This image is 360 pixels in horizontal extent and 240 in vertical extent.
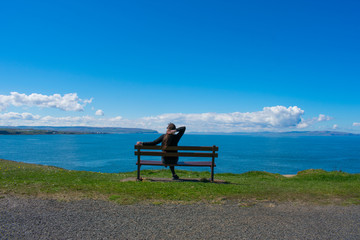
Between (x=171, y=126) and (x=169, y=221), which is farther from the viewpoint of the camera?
(x=171, y=126)

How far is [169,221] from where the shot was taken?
637cm

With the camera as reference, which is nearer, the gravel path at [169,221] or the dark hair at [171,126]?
the gravel path at [169,221]

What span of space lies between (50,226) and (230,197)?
17.6 feet

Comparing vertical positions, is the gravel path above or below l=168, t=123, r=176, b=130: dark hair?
below

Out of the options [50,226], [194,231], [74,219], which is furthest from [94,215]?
[194,231]

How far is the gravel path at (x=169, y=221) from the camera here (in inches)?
220

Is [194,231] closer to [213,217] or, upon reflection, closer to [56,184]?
[213,217]

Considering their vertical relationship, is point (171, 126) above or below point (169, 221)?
above

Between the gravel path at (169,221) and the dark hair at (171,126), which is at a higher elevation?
the dark hair at (171,126)

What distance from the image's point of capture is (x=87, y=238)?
17.3 feet

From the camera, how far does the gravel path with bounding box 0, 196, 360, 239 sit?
5.58 m

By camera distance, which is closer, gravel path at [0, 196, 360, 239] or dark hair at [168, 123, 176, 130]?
gravel path at [0, 196, 360, 239]

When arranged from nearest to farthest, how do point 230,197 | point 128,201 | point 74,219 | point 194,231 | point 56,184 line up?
point 194,231 → point 74,219 → point 128,201 → point 230,197 → point 56,184

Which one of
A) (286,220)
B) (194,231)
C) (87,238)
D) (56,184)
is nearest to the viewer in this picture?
(87,238)
